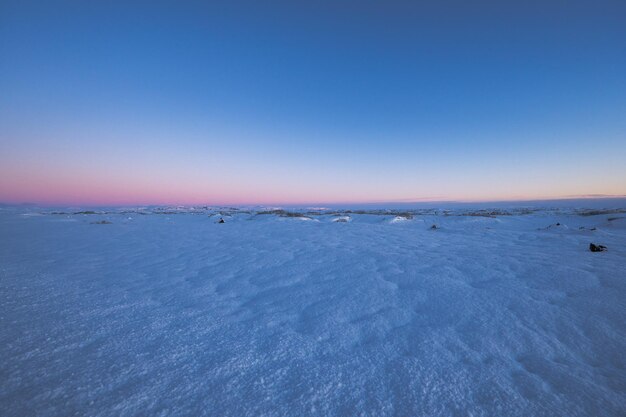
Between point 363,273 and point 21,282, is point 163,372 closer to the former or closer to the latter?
point 363,273

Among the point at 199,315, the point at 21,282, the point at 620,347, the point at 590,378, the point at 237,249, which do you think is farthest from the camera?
the point at 237,249

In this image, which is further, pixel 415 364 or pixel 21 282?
pixel 21 282

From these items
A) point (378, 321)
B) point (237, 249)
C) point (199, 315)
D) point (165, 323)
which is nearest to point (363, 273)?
point (378, 321)

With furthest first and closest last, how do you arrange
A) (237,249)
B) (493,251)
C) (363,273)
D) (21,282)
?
(237,249) < (493,251) < (363,273) < (21,282)

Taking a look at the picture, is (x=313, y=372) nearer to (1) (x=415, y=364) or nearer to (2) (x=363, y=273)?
(1) (x=415, y=364)

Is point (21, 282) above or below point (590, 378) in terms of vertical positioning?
above

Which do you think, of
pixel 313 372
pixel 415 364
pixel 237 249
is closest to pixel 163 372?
pixel 313 372
